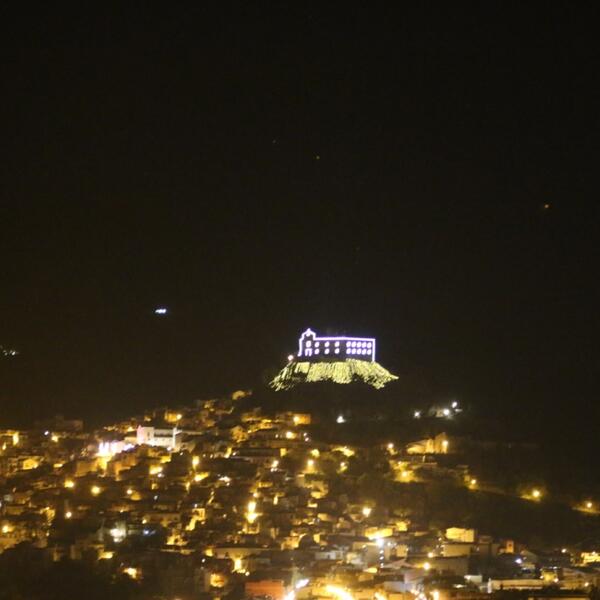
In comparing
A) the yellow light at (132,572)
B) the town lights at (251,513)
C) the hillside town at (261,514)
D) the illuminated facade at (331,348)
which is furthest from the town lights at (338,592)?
the illuminated facade at (331,348)

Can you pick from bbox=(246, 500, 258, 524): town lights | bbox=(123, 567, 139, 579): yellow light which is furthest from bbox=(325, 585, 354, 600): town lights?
bbox=(246, 500, 258, 524): town lights

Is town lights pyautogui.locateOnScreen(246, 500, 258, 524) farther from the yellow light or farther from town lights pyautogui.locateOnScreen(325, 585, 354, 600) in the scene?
town lights pyautogui.locateOnScreen(325, 585, 354, 600)

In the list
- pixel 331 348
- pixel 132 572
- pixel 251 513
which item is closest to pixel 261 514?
pixel 251 513

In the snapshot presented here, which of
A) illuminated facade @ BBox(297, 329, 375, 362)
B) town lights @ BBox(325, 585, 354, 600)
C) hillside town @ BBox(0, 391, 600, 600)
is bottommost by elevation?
town lights @ BBox(325, 585, 354, 600)

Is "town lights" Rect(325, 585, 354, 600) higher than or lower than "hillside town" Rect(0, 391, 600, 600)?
lower

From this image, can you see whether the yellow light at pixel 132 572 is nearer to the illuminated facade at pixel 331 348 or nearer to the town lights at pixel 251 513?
the town lights at pixel 251 513
